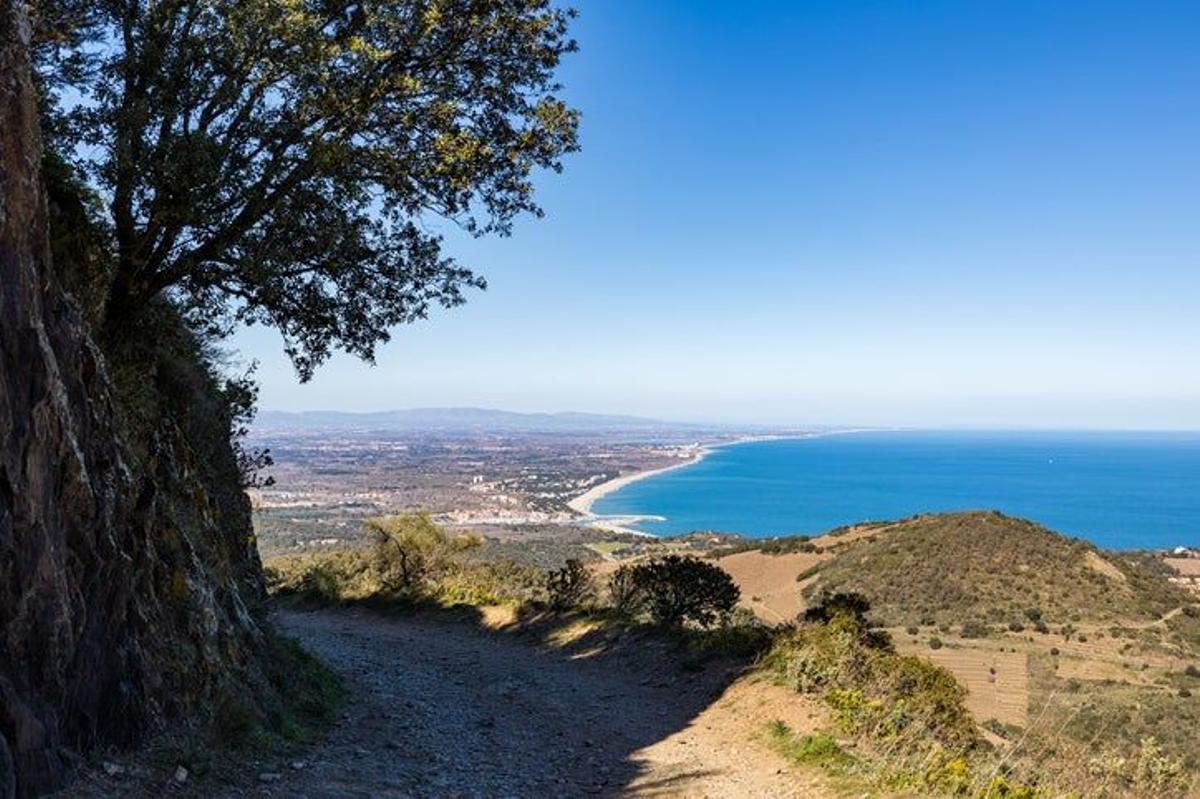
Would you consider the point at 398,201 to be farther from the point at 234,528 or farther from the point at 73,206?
the point at 234,528

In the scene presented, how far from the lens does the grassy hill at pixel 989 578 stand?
37781 millimetres

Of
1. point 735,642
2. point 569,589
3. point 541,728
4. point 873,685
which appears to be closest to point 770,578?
point 569,589

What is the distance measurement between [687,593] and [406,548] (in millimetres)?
11850

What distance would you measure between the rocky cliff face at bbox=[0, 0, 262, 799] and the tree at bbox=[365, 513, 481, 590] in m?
16.8

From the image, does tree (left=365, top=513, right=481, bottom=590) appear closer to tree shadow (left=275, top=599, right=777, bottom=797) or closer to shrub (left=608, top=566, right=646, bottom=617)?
tree shadow (left=275, top=599, right=777, bottom=797)

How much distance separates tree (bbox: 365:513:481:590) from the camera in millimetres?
24062

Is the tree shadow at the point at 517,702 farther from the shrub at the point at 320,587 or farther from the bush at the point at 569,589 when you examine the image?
the shrub at the point at 320,587

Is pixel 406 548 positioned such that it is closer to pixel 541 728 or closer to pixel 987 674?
pixel 541 728

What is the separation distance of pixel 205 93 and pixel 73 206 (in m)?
1.67

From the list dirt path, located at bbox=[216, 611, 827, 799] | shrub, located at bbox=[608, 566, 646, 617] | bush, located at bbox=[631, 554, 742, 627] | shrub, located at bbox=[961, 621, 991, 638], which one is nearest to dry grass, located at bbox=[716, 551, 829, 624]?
shrub, located at bbox=[961, 621, 991, 638]

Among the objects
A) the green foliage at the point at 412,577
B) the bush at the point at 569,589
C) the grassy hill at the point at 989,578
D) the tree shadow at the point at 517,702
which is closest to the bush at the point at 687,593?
the tree shadow at the point at 517,702

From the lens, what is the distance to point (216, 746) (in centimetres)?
605

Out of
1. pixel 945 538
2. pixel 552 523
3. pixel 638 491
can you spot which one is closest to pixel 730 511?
pixel 638 491

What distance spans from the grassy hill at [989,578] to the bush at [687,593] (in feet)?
77.9
